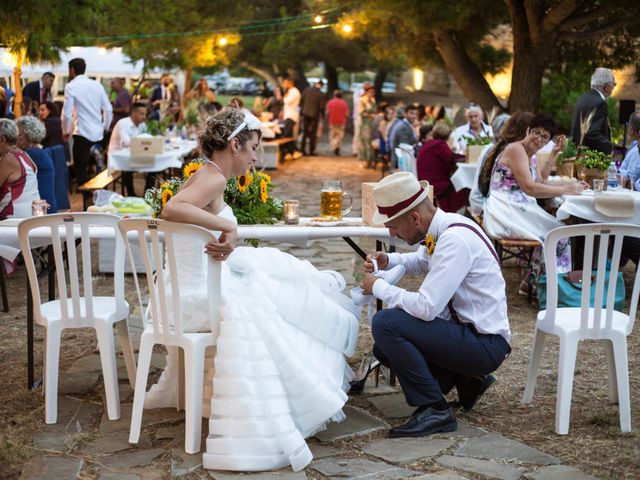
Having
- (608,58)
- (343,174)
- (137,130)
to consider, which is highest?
(608,58)

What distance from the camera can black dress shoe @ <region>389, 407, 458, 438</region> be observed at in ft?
14.7

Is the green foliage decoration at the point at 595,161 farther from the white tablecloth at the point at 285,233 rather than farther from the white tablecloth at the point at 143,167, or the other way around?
the white tablecloth at the point at 143,167

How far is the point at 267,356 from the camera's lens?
4.20 meters

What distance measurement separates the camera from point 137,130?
12.9m

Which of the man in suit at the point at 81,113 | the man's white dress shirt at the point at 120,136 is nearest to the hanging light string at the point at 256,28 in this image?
the man in suit at the point at 81,113

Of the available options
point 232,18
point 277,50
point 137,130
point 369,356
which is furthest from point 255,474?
Answer: point 277,50

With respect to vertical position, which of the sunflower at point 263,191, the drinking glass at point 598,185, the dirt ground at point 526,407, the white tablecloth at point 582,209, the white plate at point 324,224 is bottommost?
the dirt ground at point 526,407

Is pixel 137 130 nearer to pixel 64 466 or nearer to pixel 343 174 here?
pixel 343 174

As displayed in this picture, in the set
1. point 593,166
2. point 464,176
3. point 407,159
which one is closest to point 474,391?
point 593,166

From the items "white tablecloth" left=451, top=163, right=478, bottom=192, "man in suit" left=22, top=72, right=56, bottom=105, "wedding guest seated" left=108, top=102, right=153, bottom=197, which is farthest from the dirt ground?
"man in suit" left=22, top=72, right=56, bottom=105

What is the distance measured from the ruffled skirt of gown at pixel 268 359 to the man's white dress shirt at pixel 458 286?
1.21 feet

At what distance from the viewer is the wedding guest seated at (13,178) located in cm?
690

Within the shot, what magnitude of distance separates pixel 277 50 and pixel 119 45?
7.58m

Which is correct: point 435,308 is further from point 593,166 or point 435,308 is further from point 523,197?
point 593,166
